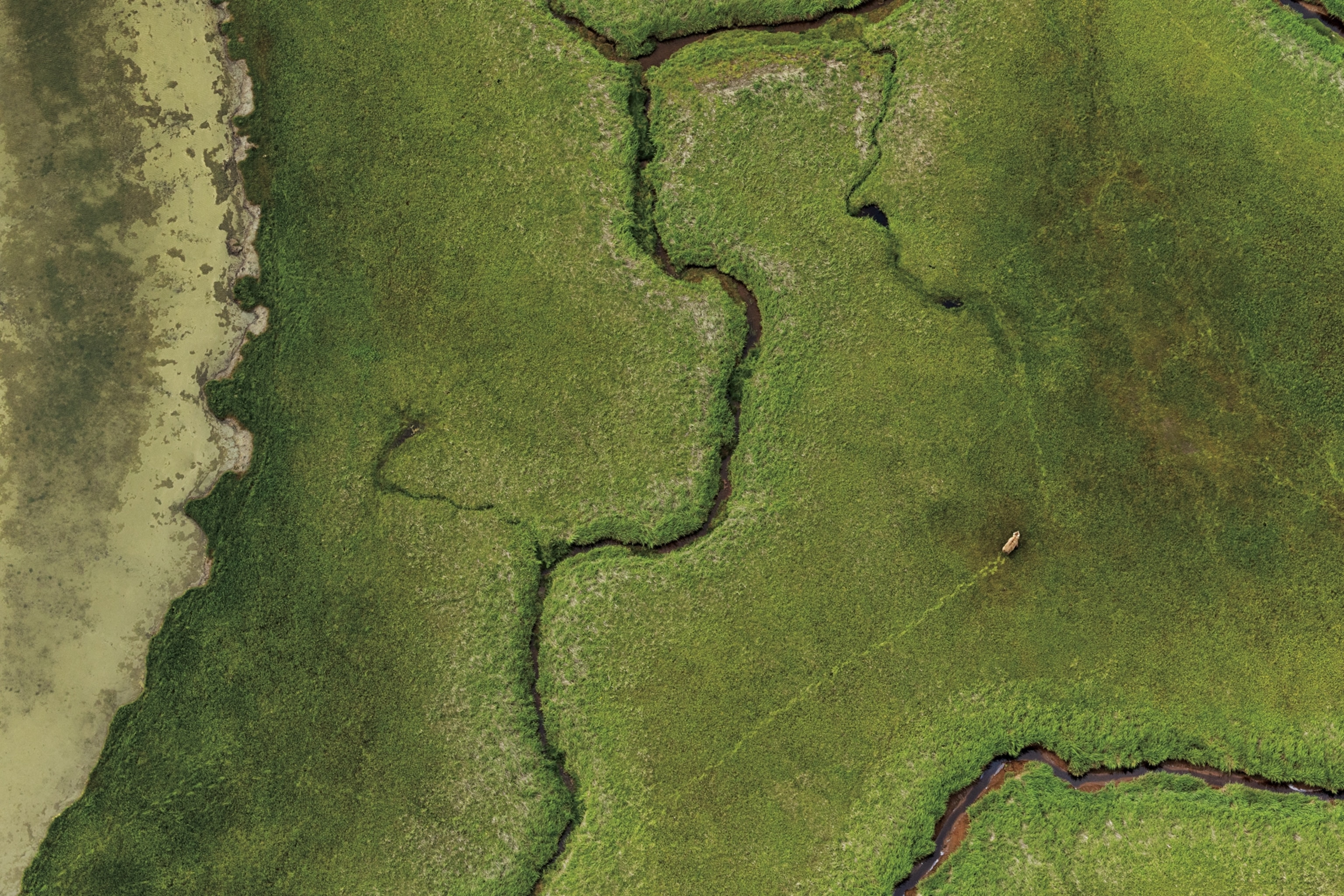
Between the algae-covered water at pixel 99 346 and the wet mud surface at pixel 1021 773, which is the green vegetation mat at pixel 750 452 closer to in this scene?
the wet mud surface at pixel 1021 773

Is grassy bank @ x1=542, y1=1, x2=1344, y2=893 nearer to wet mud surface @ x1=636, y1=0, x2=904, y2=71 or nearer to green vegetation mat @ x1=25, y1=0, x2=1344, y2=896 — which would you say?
green vegetation mat @ x1=25, y1=0, x2=1344, y2=896

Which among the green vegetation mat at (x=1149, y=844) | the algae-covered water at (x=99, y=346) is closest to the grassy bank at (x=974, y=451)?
the green vegetation mat at (x=1149, y=844)

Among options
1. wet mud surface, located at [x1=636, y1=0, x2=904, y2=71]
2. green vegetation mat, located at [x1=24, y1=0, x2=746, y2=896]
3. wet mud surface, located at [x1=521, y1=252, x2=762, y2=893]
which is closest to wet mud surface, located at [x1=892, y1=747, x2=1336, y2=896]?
wet mud surface, located at [x1=521, y1=252, x2=762, y2=893]

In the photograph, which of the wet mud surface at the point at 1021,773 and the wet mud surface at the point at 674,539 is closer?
the wet mud surface at the point at 1021,773

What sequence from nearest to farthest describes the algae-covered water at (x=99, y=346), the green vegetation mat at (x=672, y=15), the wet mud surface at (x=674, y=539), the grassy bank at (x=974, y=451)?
the grassy bank at (x=974, y=451) → the wet mud surface at (x=674, y=539) → the algae-covered water at (x=99, y=346) → the green vegetation mat at (x=672, y=15)

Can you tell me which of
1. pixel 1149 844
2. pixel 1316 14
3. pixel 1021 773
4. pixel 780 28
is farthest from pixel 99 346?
pixel 1316 14

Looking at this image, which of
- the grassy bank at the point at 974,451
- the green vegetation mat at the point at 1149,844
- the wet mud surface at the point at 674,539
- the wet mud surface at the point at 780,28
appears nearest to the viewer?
the green vegetation mat at the point at 1149,844

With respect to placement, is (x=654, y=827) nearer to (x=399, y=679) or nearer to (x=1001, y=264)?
(x=399, y=679)
